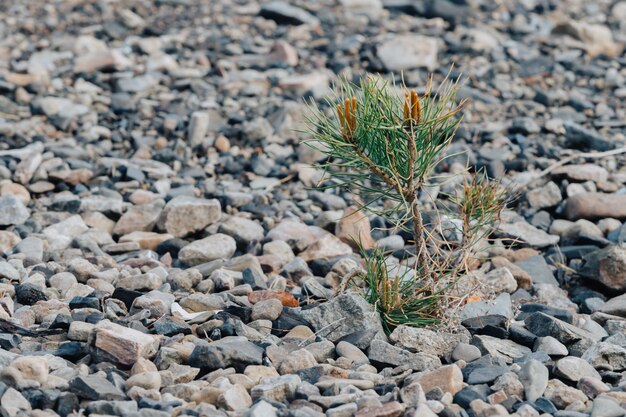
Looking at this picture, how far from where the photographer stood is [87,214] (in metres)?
5.44

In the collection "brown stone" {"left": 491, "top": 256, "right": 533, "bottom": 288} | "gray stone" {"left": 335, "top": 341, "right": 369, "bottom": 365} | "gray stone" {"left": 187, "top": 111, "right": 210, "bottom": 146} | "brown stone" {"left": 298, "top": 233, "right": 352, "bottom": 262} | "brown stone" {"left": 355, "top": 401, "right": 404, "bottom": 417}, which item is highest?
"brown stone" {"left": 355, "top": 401, "right": 404, "bottom": 417}

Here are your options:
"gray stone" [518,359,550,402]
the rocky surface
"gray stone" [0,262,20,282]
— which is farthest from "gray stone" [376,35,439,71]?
"gray stone" [518,359,550,402]

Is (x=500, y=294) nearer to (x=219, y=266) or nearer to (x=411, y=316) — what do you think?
(x=411, y=316)

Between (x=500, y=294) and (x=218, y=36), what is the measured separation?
5576 millimetres

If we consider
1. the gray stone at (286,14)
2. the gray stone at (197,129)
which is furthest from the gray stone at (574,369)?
the gray stone at (286,14)

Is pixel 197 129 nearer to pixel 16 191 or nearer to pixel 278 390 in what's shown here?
pixel 16 191

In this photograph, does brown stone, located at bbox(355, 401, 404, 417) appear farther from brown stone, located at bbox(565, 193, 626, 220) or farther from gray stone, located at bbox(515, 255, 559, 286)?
brown stone, located at bbox(565, 193, 626, 220)

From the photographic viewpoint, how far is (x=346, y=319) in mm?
3656

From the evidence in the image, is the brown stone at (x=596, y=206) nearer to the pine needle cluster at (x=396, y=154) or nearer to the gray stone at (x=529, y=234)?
the gray stone at (x=529, y=234)

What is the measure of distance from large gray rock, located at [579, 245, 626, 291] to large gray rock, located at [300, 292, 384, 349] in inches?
63.4

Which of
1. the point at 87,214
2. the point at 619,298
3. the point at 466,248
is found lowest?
the point at 87,214

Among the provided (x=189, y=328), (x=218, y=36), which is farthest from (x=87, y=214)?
(x=218, y=36)

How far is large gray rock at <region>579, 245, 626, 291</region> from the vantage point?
4602 mm

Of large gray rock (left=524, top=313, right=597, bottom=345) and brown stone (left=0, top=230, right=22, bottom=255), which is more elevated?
large gray rock (left=524, top=313, right=597, bottom=345)
